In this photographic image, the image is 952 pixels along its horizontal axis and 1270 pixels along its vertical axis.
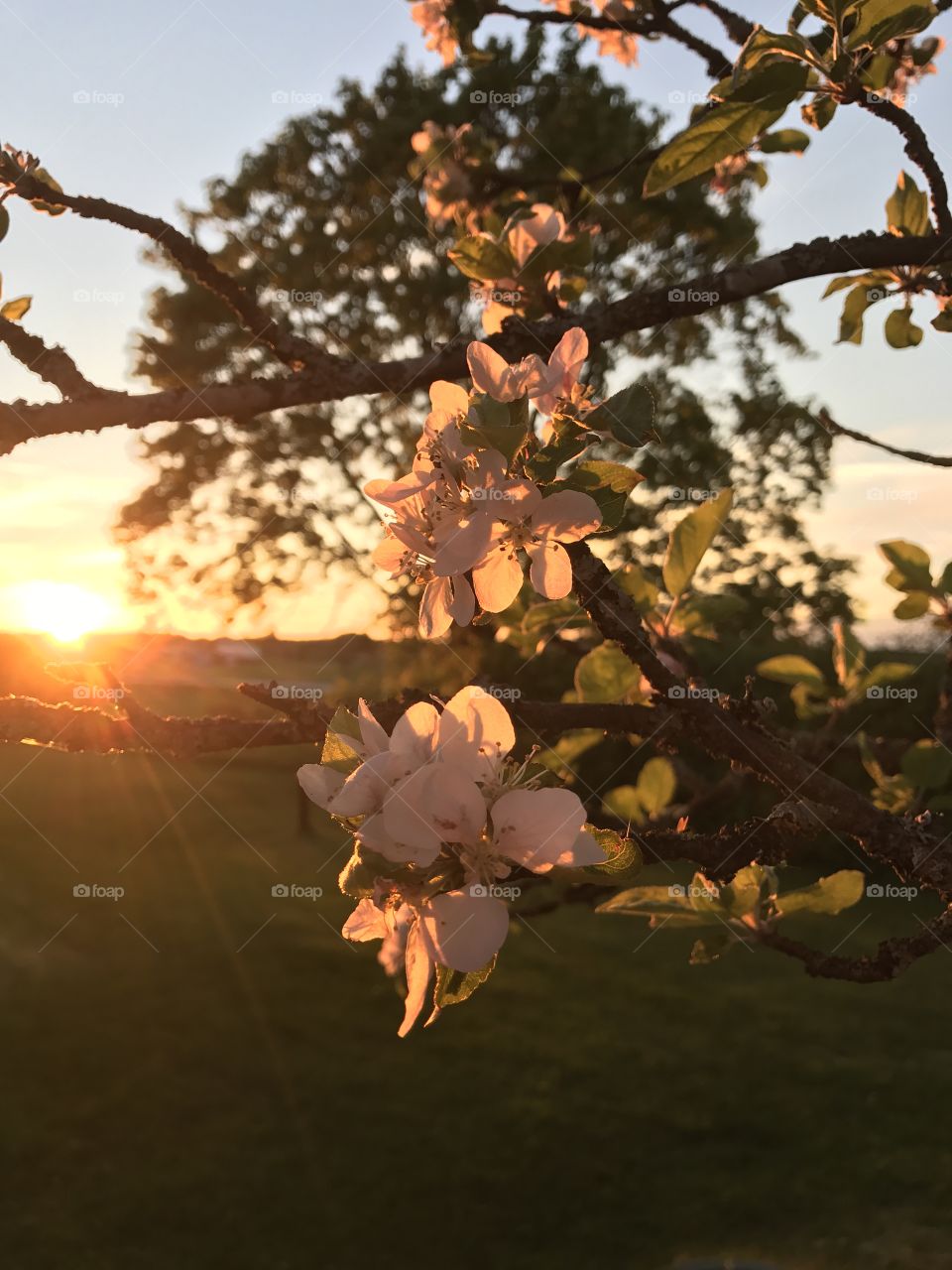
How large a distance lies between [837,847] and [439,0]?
10914 mm

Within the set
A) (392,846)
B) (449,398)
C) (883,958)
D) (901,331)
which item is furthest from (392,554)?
(901,331)

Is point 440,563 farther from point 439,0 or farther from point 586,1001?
point 586,1001

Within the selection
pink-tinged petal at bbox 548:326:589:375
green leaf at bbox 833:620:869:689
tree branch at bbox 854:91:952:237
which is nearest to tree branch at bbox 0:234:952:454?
tree branch at bbox 854:91:952:237

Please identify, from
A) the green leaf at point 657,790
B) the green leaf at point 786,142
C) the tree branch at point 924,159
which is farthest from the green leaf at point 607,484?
the green leaf at point 657,790

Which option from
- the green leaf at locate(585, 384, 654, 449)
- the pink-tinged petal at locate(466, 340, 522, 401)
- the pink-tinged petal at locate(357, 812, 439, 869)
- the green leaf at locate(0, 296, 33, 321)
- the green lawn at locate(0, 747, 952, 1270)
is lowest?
the green lawn at locate(0, 747, 952, 1270)

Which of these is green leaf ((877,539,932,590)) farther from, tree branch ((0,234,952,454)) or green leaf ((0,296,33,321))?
green leaf ((0,296,33,321))

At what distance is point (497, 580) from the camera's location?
1.20m

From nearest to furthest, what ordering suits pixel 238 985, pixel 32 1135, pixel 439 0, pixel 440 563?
pixel 440 563 → pixel 439 0 → pixel 32 1135 → pixel 238 985

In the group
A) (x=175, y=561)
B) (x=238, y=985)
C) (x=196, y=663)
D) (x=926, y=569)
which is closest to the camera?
(x=926, y=569)

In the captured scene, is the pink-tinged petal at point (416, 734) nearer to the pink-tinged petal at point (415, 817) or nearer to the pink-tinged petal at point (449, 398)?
the pink-tinged petal at point (415, 817)

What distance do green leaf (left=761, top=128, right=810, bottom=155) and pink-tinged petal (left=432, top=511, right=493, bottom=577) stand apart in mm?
1811

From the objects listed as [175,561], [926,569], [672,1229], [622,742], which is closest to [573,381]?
[926,569]

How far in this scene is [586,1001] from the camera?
889 cm

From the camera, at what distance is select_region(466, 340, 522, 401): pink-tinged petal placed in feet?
3.73
